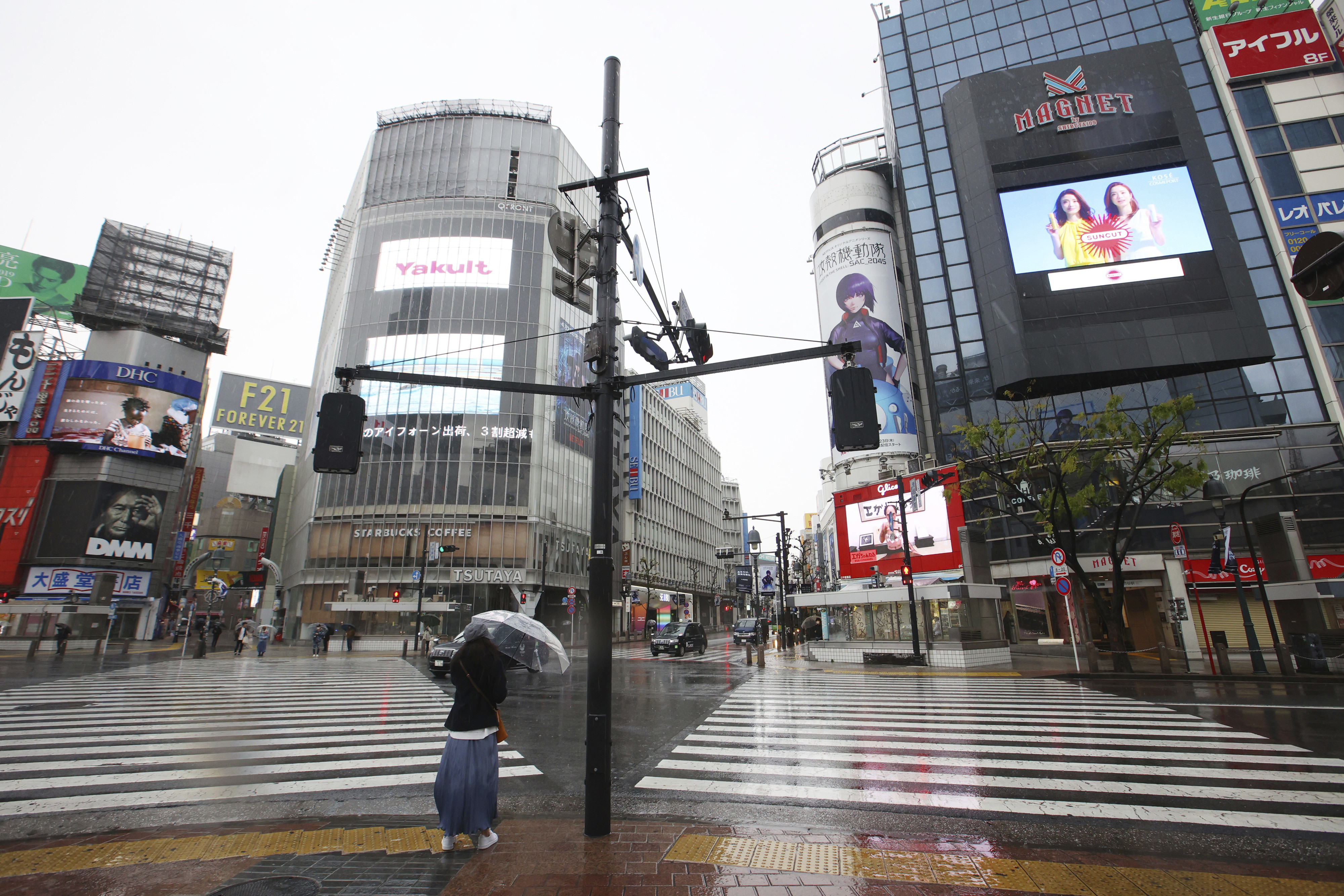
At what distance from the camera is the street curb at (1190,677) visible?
1628 centimetres

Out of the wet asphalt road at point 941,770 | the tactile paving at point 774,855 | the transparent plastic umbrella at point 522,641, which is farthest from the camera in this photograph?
the transparent plastic umbrella at point 522,641

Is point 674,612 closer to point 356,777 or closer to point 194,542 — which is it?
point 356,777

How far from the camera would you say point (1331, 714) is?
11.2 m

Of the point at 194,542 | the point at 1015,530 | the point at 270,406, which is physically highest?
the point at 270,406

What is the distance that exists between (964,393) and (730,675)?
1079 inches

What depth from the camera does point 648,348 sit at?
7.03 metres

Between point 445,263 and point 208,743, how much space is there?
52.3m

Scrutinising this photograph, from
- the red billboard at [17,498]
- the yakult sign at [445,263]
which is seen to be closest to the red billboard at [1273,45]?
the yakult sign at [445,263]

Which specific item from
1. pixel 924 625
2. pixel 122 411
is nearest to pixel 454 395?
pixel 122 411

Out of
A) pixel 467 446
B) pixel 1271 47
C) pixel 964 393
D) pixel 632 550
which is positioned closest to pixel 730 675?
pixel 964 393

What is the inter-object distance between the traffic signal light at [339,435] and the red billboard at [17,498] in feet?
191

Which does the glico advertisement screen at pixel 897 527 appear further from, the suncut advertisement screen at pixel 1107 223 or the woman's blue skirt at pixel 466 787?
the woman's blue skirt at pixel 466 787

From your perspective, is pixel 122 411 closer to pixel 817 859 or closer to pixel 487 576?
pixel 487 576

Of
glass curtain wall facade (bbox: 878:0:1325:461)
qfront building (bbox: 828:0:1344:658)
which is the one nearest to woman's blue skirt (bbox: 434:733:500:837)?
qfront building (bbox: 828:0:1344:658)
